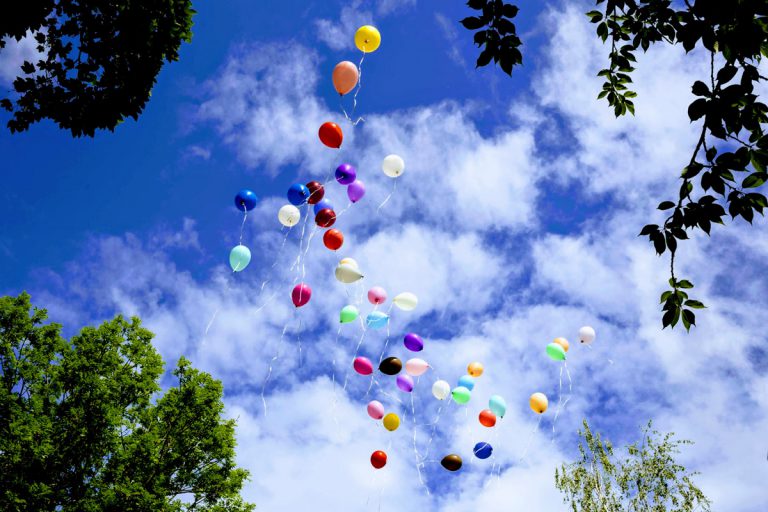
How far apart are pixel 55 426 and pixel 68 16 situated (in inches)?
343

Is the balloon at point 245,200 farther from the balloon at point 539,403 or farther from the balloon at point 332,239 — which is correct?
the balloon at point 539,403

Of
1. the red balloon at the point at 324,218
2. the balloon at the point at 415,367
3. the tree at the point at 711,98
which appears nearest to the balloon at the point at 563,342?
the balloon at the point at 415,367

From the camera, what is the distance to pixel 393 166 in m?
8.58

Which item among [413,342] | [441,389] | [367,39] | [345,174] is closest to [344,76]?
[367,39]

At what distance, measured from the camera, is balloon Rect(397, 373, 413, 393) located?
855 cm

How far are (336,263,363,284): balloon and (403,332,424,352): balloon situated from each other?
159 cm

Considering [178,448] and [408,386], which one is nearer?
[408,386]

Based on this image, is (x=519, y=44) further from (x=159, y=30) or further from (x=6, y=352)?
(x=6, y=352)

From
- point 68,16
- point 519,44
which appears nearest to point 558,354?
point 519,44

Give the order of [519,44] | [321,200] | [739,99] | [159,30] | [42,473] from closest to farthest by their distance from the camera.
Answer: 1. [739,99]
2. [519,44]
3. [159,30]
4. [321,200]
5. [42,473]

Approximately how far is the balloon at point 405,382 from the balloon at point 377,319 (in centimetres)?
99

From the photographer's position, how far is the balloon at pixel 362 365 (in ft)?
27.2

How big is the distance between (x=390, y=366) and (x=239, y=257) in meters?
3.08

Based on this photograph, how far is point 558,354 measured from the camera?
28.8 ft
